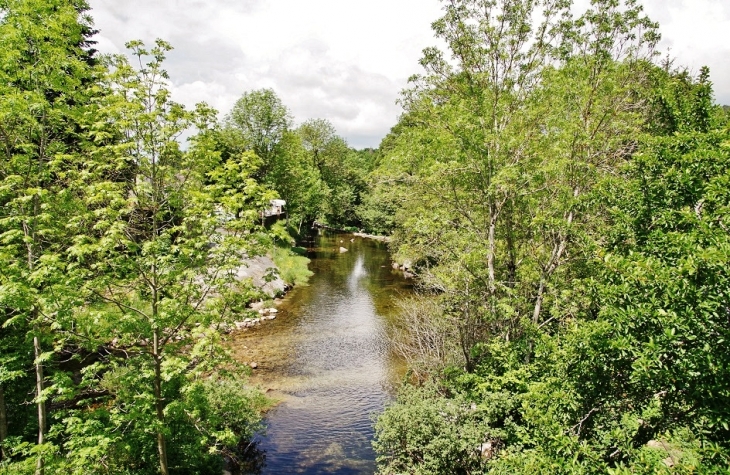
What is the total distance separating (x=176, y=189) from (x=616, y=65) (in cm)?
1472

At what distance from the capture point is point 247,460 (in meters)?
14.2

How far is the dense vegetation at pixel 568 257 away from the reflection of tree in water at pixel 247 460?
14.8 feet

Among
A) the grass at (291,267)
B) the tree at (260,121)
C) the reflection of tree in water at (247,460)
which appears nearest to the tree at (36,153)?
the reflection of tree in water at (247,460)

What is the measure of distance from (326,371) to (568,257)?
13532 millimetres

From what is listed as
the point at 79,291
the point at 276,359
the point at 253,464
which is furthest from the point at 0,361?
the point at 276,359

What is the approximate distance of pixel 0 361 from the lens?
980cm

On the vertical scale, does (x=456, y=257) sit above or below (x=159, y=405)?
above

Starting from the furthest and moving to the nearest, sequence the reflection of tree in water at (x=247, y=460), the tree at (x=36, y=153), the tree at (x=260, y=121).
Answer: the tree at (x=260, y=121), the reflection of tree in water at (x=247, y=460), the tree at (x=36, y=153)

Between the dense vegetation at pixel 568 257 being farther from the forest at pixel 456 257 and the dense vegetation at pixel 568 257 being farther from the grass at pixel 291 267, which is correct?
the grass at pixel 291 267

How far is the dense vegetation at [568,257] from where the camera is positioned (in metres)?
5.90

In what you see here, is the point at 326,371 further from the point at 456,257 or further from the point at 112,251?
the point at 112,251

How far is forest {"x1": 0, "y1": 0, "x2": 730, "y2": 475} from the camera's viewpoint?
6.57 m

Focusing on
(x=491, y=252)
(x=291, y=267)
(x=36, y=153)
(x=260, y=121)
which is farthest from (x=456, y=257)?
(x=260, y=121)

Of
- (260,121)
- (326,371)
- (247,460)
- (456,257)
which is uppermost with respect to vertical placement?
(260,121)
